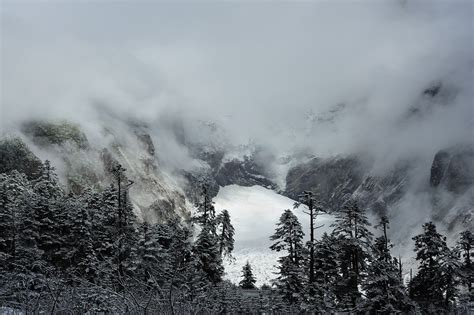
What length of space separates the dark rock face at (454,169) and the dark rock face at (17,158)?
127m

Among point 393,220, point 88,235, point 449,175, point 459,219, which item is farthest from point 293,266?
point 393,220

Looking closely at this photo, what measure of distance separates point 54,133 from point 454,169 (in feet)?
425

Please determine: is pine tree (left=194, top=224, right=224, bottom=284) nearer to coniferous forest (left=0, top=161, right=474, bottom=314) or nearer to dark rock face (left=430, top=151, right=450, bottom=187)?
coniferous forest (left=0, top=161, right=474, bottom=314)

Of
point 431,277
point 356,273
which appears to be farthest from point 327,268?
point 356,273

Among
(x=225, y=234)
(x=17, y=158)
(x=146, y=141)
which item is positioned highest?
(x=146, y=141)

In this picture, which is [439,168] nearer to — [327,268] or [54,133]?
[54,133]

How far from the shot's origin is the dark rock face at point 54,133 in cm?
11738

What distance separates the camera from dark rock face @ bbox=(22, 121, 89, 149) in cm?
11738

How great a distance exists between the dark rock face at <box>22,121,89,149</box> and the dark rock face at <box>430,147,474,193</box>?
118 meters

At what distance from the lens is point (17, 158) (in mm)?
99875

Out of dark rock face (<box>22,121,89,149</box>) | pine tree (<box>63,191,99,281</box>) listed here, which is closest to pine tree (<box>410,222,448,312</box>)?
pine tree (<box>63,191,99,281</box>)

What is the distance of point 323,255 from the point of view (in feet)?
134

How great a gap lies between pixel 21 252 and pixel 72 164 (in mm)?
83391

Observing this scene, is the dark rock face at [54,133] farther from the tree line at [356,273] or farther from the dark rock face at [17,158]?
the tree line at [356,273]
